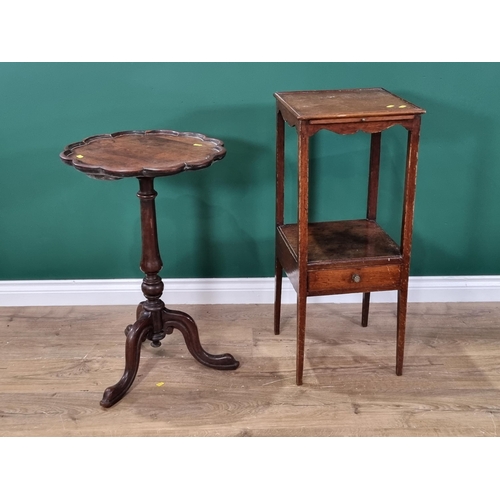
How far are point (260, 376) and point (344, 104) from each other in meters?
1.10

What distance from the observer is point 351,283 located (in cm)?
252

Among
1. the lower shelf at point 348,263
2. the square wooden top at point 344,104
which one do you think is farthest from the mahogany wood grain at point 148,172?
the lower shelf at point 348,263

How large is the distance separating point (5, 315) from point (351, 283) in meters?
1.69

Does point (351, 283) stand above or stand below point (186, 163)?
below

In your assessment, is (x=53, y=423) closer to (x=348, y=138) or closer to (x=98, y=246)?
(x=98, y=246)

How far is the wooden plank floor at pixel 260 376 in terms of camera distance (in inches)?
94.7

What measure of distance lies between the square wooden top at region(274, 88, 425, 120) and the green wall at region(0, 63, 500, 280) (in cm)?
33

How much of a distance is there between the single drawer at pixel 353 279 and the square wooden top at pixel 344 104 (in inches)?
22.5

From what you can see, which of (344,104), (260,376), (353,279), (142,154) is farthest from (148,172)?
(260,376)

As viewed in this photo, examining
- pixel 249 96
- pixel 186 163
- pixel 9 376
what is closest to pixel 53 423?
pixel 9 376

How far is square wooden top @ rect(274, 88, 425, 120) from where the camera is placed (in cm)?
228

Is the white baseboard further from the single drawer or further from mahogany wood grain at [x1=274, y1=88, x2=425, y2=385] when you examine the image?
the single drawer

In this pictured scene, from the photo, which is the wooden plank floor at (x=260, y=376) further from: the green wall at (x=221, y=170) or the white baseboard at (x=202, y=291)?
the green wall at (x=221, y=170)

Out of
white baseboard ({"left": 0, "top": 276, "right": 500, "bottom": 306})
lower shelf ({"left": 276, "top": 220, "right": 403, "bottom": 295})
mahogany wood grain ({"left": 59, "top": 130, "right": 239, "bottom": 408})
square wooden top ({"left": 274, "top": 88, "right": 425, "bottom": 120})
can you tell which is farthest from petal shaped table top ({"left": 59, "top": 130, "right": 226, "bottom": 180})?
white baseboard ({"left": 0, "top": 276, "right": 500, "bottom": 306})
